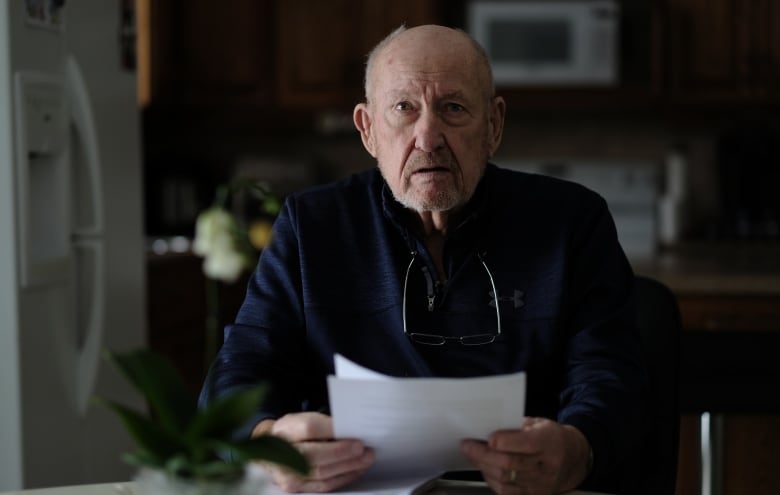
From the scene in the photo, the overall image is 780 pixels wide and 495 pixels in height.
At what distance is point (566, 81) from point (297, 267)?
2.87 meters

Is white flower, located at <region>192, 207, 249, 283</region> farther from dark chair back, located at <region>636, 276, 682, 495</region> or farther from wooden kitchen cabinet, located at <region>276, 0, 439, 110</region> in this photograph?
wooden kitchen cabinet, located at <region>276, 0, 439, 110</region>

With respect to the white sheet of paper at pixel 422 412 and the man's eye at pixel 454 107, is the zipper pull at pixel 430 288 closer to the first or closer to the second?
the man's eye at pixel 454 107

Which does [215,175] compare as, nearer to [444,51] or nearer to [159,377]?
[444,51]

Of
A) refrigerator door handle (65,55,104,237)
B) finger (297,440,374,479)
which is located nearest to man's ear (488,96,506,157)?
finger (297,440,374,479)

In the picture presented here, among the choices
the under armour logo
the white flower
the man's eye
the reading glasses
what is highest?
the man's eye

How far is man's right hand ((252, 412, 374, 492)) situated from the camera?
1166 millimetres

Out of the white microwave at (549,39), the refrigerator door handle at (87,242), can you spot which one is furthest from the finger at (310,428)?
the white microwave at (549,39)

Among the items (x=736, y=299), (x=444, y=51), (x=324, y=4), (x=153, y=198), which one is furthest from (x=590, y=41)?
(x=444, y=51)

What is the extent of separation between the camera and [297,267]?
1.64 m

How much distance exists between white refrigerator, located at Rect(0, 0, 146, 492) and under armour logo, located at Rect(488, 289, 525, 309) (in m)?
1.23

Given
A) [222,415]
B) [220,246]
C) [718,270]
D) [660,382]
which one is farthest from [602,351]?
[718,270]

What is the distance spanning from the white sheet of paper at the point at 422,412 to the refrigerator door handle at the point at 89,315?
5.37 ft

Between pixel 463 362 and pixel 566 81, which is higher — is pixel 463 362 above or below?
below

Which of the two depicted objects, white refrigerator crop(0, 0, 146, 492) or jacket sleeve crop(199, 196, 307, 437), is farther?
white refrigerator crop(0, 0, 146, 492)
